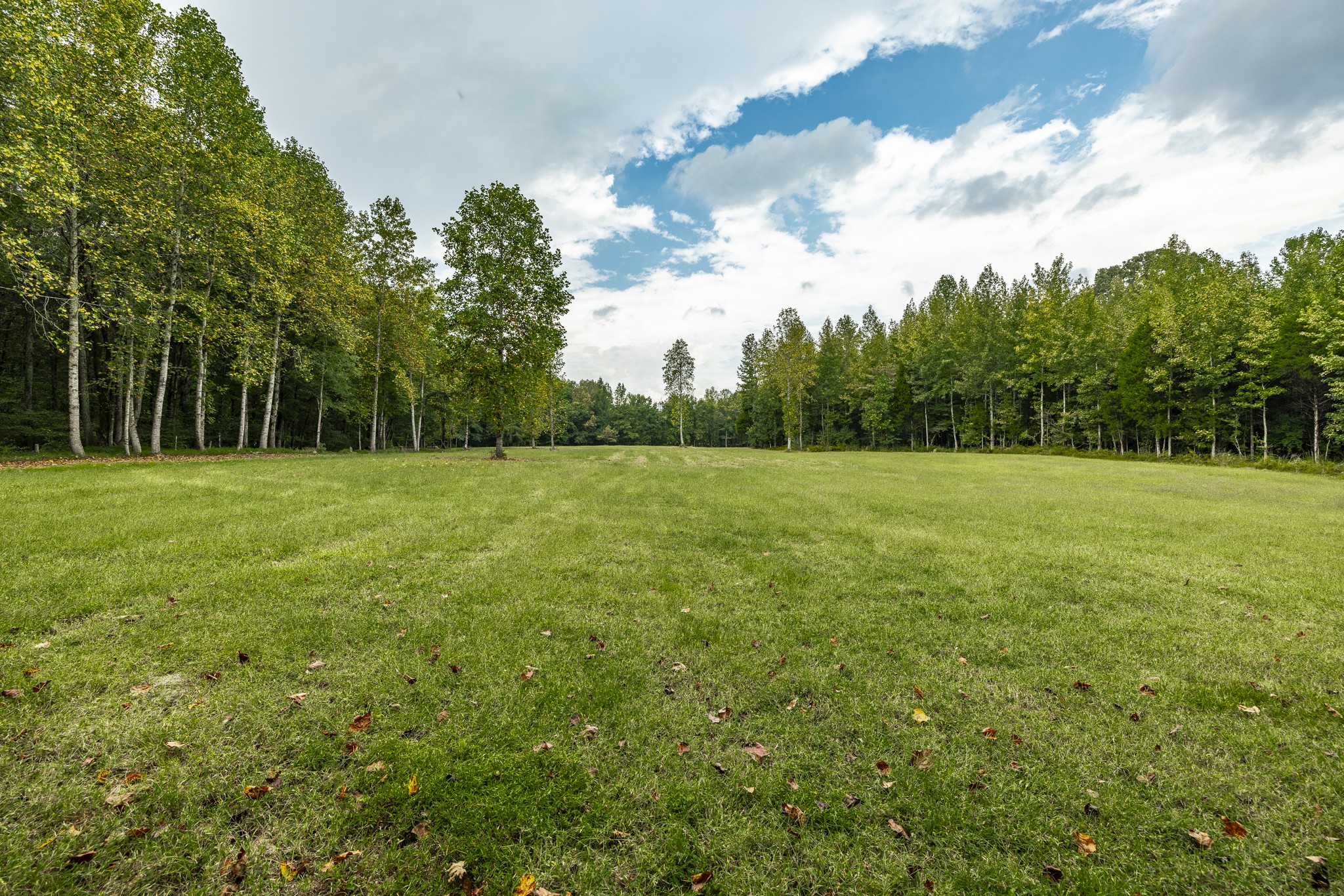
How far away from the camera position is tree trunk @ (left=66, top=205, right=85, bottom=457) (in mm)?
15031

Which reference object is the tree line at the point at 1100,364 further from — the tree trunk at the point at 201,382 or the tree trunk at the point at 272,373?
the tree trunk at the point at 201,382

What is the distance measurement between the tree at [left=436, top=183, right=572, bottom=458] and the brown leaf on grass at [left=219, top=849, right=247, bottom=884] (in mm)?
24600

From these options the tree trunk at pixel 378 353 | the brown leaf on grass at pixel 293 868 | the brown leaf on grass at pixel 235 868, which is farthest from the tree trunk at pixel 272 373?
the brown leaf on grass at pixel 293 868

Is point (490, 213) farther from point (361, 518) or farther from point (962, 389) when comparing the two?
point (962, 389)

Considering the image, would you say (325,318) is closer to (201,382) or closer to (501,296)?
(201,382)

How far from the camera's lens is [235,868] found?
2498 millimetres

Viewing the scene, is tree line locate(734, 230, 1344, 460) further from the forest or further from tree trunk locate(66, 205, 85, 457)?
tree trunk locate(66, 205, 85, 457)

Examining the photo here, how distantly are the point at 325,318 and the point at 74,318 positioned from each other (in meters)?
10.2

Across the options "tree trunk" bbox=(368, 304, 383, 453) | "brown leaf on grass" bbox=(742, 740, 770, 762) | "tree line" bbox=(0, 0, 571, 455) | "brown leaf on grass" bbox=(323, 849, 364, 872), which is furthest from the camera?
"tree trunk" bbox=(368, 304, 383, 453)

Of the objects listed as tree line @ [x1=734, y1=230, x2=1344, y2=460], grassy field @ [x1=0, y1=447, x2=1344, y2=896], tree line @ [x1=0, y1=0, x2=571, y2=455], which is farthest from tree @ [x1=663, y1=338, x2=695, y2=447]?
grassy field @ [x1=0, y1=447, x2=1344, y2=896]

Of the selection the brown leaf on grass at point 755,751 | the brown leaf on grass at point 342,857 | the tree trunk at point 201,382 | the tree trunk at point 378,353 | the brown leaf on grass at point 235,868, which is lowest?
the brown leaf on grass at point 755,751

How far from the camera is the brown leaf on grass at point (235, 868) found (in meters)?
2.46

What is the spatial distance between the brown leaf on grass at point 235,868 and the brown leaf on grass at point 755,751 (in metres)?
3.16

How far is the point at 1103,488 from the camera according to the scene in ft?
58.0
